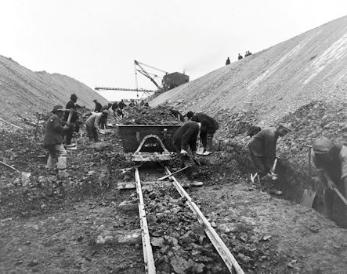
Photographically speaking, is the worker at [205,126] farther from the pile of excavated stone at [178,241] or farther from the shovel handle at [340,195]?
the shovel handle at [340,195]

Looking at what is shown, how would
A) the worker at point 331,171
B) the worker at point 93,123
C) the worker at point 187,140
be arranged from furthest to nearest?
the worker at point 93,123
the worker at point 187,140
the worker at point 331,171

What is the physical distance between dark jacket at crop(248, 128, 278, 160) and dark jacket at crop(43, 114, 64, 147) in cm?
440

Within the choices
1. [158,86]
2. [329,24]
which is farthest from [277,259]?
[158,86]

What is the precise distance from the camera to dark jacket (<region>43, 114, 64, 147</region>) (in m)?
7.82

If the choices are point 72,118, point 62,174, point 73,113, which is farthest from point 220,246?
point 72,118

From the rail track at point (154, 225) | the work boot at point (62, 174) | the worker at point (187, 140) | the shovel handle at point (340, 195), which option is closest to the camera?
the rail track at point (154, 225)

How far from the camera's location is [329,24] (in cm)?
1861

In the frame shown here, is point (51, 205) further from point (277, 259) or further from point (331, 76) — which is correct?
point (331, 76)

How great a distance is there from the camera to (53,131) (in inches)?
312

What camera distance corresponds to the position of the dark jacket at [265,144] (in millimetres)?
6512

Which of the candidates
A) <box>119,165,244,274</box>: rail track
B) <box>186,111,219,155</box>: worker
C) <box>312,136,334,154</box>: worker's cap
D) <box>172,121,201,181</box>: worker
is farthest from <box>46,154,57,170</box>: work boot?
<box>312,136,334,154</box>: worker's cap

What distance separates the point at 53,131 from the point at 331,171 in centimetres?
594

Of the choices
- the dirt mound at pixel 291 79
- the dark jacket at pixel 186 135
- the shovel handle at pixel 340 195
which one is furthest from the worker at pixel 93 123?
the shovel handle at pixel 340 195

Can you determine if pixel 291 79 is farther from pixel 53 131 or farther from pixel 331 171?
pixel 53 131
